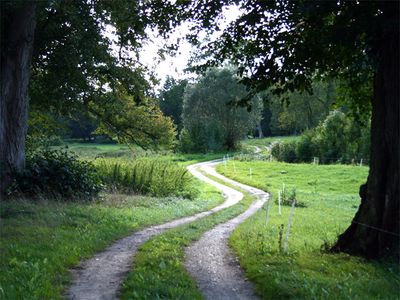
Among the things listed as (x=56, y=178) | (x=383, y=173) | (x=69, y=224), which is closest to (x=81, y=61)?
(x=56, y=178)

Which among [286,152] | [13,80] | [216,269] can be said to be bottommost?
[216,269]

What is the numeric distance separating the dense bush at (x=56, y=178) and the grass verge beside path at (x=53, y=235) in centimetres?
95

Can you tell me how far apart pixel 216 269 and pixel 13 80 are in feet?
32.4

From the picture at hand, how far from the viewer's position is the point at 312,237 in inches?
518

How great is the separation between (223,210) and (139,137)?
5.47 metres

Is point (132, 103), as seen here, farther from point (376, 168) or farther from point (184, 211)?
point (376, 168)

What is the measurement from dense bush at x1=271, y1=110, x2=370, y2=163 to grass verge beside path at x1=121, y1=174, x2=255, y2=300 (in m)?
42.5

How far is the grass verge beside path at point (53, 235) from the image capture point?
7.01 m

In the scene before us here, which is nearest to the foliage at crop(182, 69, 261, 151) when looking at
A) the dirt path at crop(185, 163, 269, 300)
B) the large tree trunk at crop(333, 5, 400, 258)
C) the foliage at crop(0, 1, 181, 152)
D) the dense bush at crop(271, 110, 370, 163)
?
the dense bush at crop(271, 110, 370, 163)

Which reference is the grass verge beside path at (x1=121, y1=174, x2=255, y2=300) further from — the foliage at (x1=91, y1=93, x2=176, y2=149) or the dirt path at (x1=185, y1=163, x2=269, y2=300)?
the foliage at (x1=91, y1=93, x2=176, y2=149)

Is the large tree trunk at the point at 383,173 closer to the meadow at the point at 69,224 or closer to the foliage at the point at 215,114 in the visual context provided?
the meadow at the point at 69,224

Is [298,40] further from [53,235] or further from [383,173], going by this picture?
[53,235]

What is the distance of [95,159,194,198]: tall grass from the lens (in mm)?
24484

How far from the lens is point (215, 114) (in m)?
71.5
